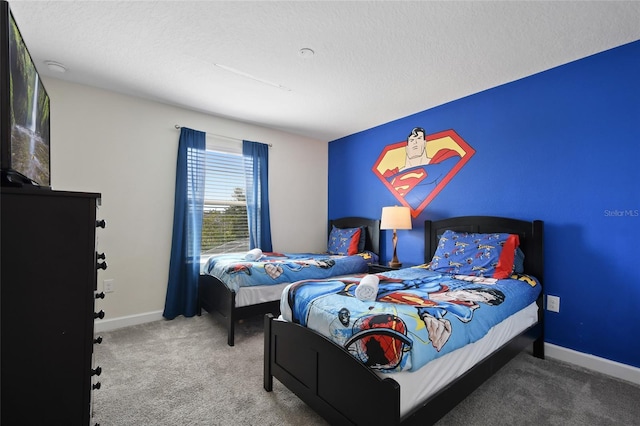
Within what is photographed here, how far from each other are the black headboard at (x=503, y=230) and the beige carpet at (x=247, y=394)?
80 centimetres

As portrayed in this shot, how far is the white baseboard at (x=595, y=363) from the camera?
2006mm

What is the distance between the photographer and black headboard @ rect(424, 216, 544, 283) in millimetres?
2422

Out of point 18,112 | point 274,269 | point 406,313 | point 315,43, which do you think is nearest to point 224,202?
point 274,269

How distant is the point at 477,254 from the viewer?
248cm

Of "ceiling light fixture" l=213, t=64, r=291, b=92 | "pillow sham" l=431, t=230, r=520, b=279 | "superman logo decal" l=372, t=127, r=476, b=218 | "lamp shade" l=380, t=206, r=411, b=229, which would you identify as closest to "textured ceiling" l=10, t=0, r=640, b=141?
"ceiling light fixture" l=213, t=64, r=291, b=92

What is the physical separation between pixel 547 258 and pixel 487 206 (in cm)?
65

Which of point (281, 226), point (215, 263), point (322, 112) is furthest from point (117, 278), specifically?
point (322, 112)

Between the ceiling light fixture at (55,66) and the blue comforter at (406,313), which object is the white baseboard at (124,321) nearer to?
the blue comforter at (406,313)

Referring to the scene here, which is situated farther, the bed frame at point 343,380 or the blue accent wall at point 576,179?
the blue accent wall at point 576,179

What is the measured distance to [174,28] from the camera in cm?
196

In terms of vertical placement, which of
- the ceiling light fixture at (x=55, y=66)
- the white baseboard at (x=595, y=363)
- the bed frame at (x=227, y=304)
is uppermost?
the ceiling light fixture at (x=55, y=66)

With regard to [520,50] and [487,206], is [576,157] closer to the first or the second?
[487,206]


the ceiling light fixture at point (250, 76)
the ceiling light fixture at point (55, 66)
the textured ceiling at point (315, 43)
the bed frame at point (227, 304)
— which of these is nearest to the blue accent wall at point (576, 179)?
the textured ceiling at point (315, 43)

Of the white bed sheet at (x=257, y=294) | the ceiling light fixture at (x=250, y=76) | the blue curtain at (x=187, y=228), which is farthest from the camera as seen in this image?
the blue curtain at (x=187, y=228)
